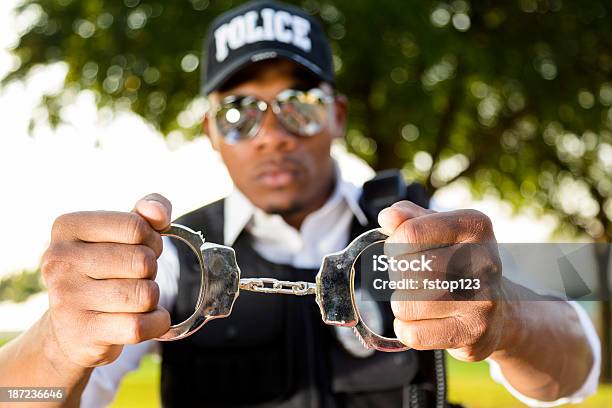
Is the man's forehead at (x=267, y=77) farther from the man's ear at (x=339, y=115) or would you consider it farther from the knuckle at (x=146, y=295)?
the knuckle at (x=146, y=295)

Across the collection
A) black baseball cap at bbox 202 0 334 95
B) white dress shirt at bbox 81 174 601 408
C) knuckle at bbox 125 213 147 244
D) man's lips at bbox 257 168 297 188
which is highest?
black baseball cap at bbox 202 0 334 95

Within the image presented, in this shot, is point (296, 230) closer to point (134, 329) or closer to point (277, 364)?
point (277, 364)

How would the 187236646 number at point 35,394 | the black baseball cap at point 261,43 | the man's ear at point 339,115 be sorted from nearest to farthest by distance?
the 187236646 number at point 35,394
the black baseball cap at point 261,43
the man's ear at point 339,115

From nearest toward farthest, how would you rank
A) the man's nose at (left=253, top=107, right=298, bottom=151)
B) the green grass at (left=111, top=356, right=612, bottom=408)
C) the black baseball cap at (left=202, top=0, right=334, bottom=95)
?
the man's nose at (left=253, top=107, right=298, bottom=151)
the black baseball cap at (left=202, top=0, right=334, bottom=95)
the green grass at (left=111, top=356, right=612, bottom=408)

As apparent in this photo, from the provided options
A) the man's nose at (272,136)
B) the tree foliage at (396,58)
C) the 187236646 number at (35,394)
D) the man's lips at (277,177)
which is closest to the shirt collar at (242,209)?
the man's lips at (277,177)

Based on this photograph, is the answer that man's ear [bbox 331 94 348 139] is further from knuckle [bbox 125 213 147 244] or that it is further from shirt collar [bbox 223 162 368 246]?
knuckle [bbox 125 213 147 244]

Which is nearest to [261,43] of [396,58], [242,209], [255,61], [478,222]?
[255,61]

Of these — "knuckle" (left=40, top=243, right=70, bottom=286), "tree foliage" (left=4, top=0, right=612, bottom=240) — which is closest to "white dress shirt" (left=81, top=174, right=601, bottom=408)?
"knuckle" (left=40, top=243, right=70, bottom=286)

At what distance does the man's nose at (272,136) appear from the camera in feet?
8.50

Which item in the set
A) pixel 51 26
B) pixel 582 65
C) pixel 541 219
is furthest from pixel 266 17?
pixel 541 219

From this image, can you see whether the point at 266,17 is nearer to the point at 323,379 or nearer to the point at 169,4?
the point at 323,379

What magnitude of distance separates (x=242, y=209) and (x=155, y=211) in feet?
3.96

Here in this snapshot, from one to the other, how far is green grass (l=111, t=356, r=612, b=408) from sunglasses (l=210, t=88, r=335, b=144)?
7.48 ft

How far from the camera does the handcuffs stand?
1439mm
